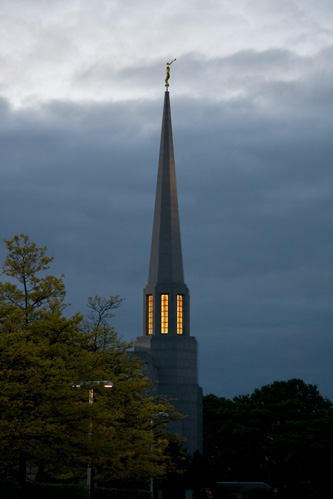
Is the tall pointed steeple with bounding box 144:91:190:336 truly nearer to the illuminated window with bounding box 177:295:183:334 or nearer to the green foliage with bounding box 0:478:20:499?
the illuminated window with bounding box 177:295:183:334

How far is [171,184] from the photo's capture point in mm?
79438

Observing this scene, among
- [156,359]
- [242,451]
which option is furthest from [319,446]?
[156,359]

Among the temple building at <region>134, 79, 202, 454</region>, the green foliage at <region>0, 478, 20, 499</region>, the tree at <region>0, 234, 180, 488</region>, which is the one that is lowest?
the green foliage at <region>0, 478, 20, 499</region>

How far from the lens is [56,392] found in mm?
27906

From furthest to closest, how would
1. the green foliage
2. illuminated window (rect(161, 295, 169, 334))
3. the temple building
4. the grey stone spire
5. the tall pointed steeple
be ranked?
the grey stone spire, illuminated window (rect(161, 295, 169, 334)), the tall pointed steeple, the temple building, the green foliage

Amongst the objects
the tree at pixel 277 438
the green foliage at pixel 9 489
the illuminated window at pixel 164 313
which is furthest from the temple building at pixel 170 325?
the green foliage at pixel 9 489

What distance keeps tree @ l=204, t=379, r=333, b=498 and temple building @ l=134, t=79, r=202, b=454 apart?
8.55 metres

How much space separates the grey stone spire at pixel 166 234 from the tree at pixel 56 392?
3923cm

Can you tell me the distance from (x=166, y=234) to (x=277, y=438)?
2559 centimetres

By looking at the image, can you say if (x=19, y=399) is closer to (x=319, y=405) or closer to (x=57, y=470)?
(x=57, y=470)

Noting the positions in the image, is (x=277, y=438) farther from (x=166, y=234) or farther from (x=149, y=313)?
(x=166, y=234)

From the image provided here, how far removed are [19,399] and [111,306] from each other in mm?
13553

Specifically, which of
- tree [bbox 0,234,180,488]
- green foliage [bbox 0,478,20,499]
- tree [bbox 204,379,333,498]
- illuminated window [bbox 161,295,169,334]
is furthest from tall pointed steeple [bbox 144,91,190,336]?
green foliage [bbox 0,478,20,499]

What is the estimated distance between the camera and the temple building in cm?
7600
